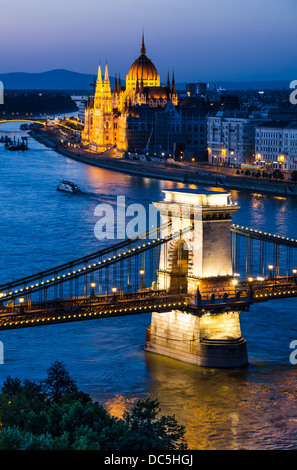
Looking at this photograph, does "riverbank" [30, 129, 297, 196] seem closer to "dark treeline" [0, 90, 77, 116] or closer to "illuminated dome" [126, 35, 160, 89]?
"illuminated dome" [126, 35, 160, 89]

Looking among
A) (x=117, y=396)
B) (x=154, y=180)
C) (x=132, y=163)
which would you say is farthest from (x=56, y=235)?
(x=132, y=163)

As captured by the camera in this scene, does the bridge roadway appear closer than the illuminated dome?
Yes

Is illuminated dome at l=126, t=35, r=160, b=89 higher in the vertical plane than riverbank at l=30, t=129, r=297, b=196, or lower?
higher

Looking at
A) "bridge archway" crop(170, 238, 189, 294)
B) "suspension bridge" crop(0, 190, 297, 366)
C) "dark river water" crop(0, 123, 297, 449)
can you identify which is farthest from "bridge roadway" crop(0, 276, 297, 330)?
"dark river water" crop(0, 123, 297, 449)

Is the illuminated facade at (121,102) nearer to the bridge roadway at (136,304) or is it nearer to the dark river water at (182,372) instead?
the dark river water at (182,372)

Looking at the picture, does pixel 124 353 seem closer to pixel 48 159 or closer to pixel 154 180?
pixel 154 180

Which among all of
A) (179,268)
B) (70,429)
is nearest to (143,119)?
(179,268)
